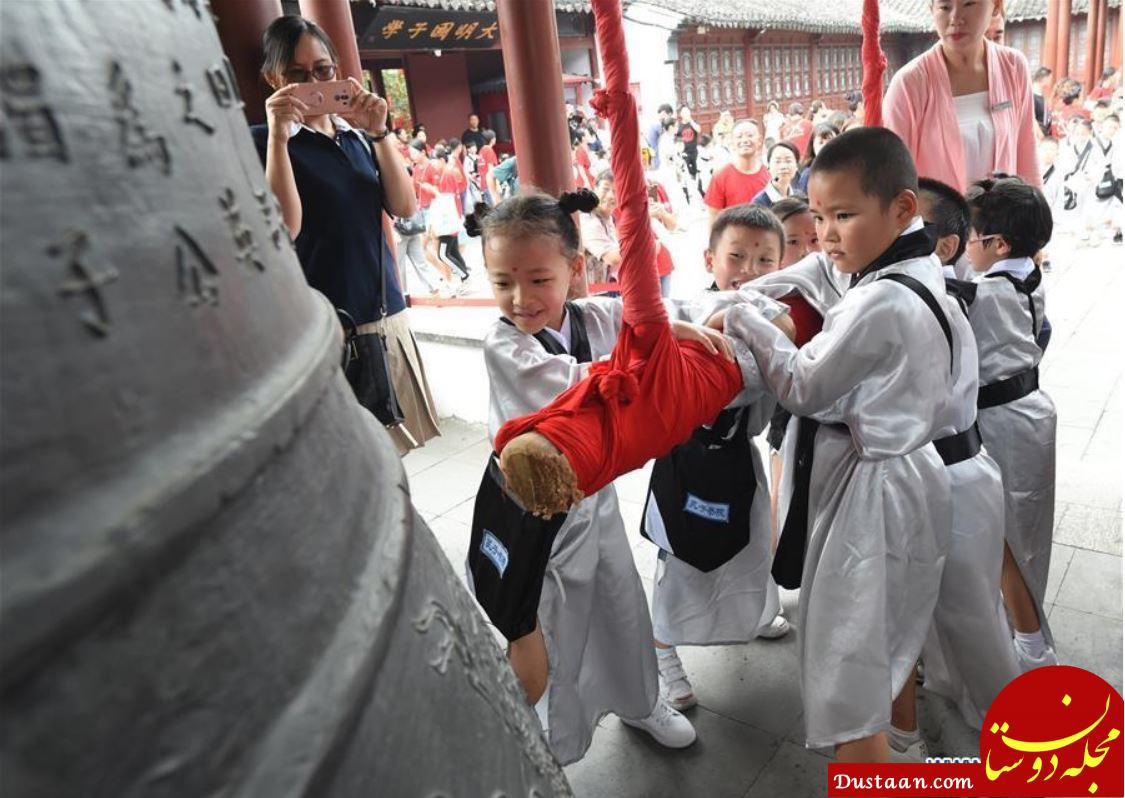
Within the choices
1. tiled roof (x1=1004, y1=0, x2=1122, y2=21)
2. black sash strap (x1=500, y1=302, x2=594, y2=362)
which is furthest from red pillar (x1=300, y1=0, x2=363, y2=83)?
tiled roof (x1=1004, y1=0, x2=1122, y2=21)

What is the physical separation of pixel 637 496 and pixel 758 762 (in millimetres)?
1590

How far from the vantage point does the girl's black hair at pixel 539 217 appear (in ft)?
5.04

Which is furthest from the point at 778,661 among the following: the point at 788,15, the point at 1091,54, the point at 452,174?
the point at 1091,54

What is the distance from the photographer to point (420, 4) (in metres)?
10.9

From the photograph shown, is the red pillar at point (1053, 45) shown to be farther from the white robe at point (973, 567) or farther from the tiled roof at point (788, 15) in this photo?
the white robe at point (973, 567)

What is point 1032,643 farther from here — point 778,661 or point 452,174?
point 452,174

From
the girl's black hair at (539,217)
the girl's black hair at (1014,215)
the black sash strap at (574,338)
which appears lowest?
the black sash strap at (574,338)

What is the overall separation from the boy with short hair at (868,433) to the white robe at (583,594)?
39 centimetres

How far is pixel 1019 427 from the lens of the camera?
2.00 meters

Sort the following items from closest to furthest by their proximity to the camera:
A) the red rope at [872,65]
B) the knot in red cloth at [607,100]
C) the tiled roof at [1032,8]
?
the knot in red cloth at [607,100]
the red rope at [872,65]
the tiled roof at [1032,8]

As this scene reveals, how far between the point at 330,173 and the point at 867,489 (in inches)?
58.2

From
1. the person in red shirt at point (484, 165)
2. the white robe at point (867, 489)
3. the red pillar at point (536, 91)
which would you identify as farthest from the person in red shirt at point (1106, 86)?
the white robe at point (867, 489)

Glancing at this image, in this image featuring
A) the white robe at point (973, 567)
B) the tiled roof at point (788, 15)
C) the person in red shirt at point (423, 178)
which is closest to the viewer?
the white robe at point (973, 567)

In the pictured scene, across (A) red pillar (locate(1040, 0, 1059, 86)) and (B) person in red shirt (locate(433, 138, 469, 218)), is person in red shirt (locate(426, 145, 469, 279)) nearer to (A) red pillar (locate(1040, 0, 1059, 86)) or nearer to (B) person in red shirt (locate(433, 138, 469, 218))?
(B) person in red shirt (locate(433, 138, 469, 218))
